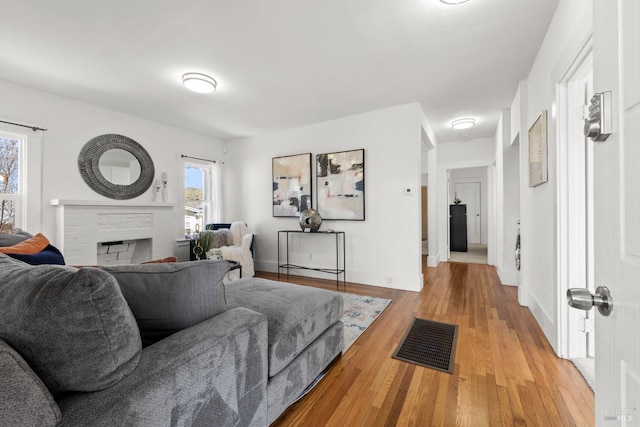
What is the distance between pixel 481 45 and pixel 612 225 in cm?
243

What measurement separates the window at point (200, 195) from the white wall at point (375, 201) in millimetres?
1093

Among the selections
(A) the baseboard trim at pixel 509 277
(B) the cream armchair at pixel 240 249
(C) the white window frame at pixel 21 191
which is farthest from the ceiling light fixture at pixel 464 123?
(C) the white window frame at pixel 21 191

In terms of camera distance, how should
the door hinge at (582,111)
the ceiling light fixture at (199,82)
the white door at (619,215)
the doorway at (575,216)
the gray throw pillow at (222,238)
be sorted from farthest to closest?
the gray throw pillow at (222,238) < the ceiling light fixture at (199,82) < the doorway at (575,216) < the door hinge at (582,111) < the white door at (619,215)

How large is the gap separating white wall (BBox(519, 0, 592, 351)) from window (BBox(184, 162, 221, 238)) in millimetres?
4802

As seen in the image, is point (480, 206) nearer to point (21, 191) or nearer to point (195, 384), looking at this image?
point (195, 384)

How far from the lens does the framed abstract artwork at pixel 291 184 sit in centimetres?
439

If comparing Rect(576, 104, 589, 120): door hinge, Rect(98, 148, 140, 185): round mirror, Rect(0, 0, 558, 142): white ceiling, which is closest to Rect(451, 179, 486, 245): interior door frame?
Rect(0, 0, 558, 142): white ceiling

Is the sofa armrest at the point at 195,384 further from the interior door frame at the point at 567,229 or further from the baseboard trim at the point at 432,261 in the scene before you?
the baseboard trim at the point at 432,261

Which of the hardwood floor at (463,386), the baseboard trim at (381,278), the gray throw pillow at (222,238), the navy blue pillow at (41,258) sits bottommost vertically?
the hardwood floor at (463,386)

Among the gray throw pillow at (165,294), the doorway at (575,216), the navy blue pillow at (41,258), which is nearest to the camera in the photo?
the gray throw pillow at (165,294)

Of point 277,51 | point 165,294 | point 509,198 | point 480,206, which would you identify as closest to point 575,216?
point 509,198

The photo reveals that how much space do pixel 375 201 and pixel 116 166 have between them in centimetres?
366

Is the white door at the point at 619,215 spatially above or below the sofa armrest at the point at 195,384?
above

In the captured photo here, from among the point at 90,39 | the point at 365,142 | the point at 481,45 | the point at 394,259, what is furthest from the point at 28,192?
the point at 481,45
